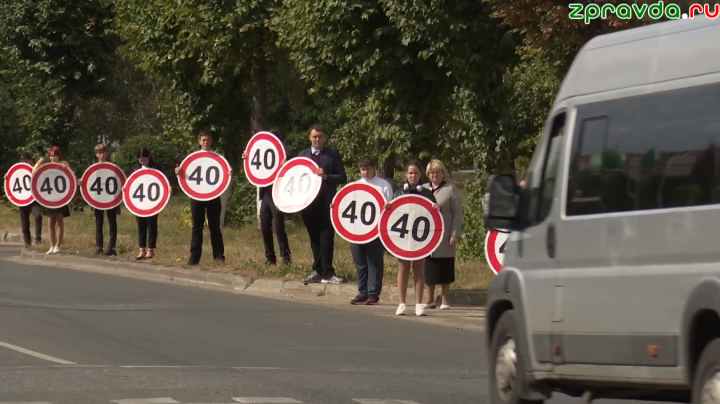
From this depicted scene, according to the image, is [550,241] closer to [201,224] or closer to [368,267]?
[368,267]

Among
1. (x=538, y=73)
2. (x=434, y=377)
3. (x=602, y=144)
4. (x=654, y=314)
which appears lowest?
(x=434, y=377)

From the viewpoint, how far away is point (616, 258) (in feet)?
24.2

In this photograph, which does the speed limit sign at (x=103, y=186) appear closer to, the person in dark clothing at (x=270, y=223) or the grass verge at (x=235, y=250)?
the grass verge at (x=235, y=250)

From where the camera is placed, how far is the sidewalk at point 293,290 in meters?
15.8

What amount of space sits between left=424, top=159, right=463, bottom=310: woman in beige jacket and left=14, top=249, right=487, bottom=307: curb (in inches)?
27.3

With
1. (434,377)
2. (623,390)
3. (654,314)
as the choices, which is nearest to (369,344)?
(434,377)

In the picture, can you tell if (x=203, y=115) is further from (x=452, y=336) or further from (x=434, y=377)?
(x=434, y=377)

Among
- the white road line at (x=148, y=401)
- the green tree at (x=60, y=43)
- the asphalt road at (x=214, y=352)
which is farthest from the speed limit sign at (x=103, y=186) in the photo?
the white road line at (x=148, y=401)

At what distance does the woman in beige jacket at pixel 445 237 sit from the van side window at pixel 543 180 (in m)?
7.47

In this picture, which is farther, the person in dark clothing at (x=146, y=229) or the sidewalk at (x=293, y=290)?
the person in dark clothing at (x=146, y=229)

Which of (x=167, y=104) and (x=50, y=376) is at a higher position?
(x=167, y=104)

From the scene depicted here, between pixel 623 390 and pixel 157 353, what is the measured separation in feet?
17.7

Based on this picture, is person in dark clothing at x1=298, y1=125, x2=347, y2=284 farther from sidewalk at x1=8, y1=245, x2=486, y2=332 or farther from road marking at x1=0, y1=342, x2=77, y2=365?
road marking at x1=0, y1=342, x2=77, y2=365

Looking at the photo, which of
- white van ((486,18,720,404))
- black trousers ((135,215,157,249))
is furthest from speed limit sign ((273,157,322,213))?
white van ((486,18,720,404))
